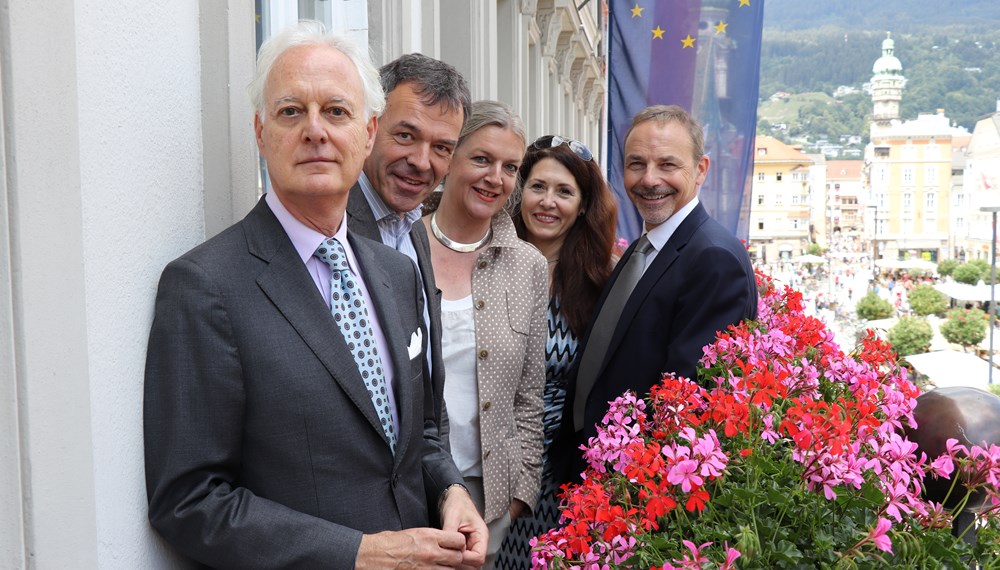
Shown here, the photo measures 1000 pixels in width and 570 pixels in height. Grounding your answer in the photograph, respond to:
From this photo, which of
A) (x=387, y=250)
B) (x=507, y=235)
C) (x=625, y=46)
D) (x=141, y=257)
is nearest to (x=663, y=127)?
(x=507, y=235)

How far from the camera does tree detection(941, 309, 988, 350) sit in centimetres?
5953

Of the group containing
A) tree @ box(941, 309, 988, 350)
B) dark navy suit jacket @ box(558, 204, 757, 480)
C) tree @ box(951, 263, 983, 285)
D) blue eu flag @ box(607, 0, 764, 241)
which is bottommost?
tree @ box(941, 309, 988, 350)

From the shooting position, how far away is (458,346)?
2.96 metres

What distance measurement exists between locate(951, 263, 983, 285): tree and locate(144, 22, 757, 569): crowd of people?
100379 millimetres

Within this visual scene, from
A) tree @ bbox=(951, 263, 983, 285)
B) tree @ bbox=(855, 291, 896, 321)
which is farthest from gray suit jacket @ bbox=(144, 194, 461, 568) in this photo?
tree @ bbox=(951, 263, 983, 285)

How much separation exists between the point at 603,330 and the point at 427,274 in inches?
31.5

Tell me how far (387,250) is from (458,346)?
2.59ft

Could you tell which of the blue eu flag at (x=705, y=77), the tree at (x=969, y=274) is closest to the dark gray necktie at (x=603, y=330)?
the blue eu flag at (x=705, y=77)

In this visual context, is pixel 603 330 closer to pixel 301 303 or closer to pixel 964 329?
pixel 301 303

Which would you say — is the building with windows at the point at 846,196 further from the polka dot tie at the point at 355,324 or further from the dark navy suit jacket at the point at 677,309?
the polka dot tie at the point at 355,324

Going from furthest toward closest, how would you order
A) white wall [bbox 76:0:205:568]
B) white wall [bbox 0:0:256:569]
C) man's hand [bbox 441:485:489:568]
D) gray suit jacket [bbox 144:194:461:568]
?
man's hand [bbox 441:485:489:568]
gray suit jacket [bbox 144:194:461:568]
white wall [bbox 76:0:205:568]
white wall [bbox 0:0:256:569]

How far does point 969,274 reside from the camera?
9456 centimetres

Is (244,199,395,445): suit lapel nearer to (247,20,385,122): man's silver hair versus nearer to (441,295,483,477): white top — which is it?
(247,20,385,122): man's silver hair

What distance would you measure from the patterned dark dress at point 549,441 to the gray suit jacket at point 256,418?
156cm
